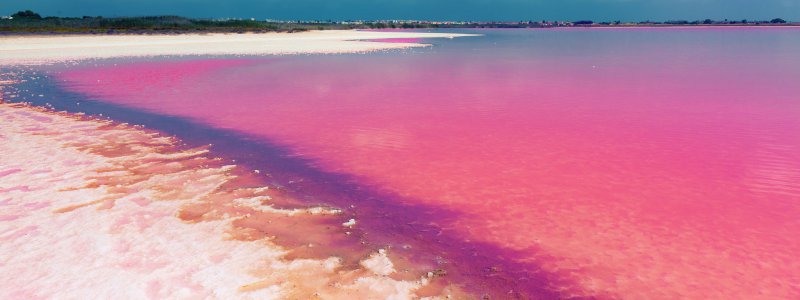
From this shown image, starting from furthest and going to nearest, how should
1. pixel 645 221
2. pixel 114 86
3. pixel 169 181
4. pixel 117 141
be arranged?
1. pixel 114 86
2. pixel 117 141
3. pixel 169 181
4. pixel 645 221

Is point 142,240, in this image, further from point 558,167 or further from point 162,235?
point 558,167

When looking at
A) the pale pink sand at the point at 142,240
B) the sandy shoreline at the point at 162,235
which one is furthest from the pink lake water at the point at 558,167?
the pale pink sand at the point at 142,240

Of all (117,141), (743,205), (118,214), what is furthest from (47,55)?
(743,205)

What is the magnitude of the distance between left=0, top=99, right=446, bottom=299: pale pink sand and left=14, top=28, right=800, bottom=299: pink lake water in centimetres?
84

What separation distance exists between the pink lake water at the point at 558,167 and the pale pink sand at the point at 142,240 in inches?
33.0

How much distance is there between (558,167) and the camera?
6.86 meters

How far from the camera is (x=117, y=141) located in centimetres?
817

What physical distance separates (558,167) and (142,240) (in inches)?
186

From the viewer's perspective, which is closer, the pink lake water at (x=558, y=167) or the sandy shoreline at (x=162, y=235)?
the sandy shoreline at (x=162, y=235)

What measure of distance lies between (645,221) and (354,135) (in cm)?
482

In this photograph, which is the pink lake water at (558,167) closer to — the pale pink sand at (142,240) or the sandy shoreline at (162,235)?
the sandy shoreline at (162,235)

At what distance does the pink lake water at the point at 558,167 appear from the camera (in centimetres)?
425

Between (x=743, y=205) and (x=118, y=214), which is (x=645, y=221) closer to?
(x=743, y=205)

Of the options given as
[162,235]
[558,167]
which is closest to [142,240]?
[162,235]
